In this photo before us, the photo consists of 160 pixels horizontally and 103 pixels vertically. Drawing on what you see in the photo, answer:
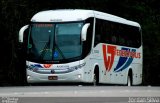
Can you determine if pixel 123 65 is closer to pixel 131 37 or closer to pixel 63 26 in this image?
pixel 131 37

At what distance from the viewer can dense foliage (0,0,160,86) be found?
112 ft

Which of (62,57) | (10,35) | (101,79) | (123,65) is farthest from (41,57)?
(10,35)

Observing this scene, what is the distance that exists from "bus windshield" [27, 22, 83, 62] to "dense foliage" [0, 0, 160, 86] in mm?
8194

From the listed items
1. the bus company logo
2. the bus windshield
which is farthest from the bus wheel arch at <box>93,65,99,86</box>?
the bus windshield

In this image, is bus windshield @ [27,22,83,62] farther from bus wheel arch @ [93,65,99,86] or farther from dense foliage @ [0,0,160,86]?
dense foliage @ [0,0,160,86]

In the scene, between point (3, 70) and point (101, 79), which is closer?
point (101, 79)

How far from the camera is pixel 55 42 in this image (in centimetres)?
2470

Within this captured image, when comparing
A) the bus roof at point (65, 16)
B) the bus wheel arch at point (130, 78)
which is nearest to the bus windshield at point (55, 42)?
the bus roof at point (65, 16)

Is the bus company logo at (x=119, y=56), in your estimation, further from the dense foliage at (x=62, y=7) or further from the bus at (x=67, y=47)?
the dense foliage at (x=62, y=7)

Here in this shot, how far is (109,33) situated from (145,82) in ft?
47.3

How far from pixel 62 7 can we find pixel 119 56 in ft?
32.3

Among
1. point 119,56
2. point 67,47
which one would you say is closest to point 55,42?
point 67,47

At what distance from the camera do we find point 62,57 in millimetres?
24703

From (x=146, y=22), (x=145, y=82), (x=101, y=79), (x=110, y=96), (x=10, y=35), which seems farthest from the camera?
(x=146, y=22)
